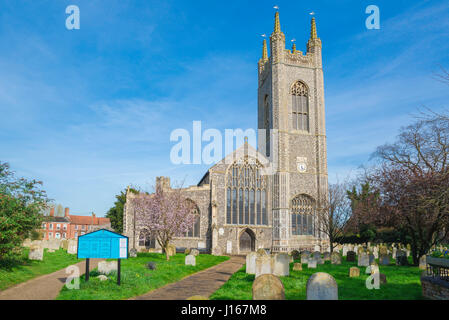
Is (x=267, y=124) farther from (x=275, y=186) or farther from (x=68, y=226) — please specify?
(x=68, y=226)

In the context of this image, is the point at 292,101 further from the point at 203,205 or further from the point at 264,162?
the point at 203,205

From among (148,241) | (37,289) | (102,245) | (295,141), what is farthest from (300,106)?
(37,289)

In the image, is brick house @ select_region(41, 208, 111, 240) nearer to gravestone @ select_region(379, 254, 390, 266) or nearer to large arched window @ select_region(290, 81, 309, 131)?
large arched window @ select_region(290, 81, 309, 131)

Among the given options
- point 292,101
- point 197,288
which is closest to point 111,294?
point 197,288

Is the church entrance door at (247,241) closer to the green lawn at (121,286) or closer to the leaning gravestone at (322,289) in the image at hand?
the green lawn at (121,286)

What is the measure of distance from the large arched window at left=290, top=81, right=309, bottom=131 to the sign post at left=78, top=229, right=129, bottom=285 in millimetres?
25855

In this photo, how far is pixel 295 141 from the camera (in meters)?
32.7

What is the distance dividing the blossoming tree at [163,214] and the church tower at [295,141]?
843 centimetres

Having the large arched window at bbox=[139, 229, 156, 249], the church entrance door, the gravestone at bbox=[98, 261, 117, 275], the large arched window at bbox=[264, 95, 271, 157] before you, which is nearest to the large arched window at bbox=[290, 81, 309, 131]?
the large arched window at bbox=[264, 95, 271, 157]

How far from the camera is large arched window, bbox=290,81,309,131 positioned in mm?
33719

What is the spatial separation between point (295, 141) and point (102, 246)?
2510 cm
